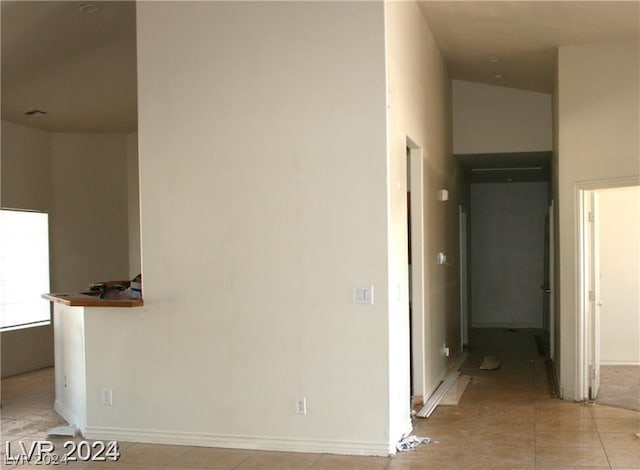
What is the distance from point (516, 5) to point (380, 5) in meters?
1.45

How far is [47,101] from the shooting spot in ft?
25.2

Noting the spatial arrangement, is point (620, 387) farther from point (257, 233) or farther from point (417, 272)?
point (257, 233)

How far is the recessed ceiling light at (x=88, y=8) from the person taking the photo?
17.5 ft

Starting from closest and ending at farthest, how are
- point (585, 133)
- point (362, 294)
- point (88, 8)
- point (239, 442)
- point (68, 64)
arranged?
point (362, 294) < point (239, 442) < point (88, 8) < point (585, 133) < point (68, 64)

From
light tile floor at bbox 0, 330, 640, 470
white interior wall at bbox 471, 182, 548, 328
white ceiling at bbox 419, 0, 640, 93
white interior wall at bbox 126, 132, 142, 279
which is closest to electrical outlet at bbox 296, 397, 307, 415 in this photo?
light tile floor at bbox 0, 330, 640, 470

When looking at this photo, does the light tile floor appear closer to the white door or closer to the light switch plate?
the white door

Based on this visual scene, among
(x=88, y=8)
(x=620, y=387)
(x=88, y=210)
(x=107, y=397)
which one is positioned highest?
(x=88, y=8)

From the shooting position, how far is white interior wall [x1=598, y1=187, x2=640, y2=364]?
25.7ft

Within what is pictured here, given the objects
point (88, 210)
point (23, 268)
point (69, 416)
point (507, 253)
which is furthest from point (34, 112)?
point (507, 253)

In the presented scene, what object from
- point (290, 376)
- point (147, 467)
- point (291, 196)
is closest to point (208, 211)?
point (291, 196)

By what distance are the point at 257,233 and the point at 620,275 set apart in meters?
4.97

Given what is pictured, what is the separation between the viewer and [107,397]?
16.7ft

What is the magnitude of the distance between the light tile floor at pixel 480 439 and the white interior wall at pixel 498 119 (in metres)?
2.95

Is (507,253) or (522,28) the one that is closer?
(522,28)
